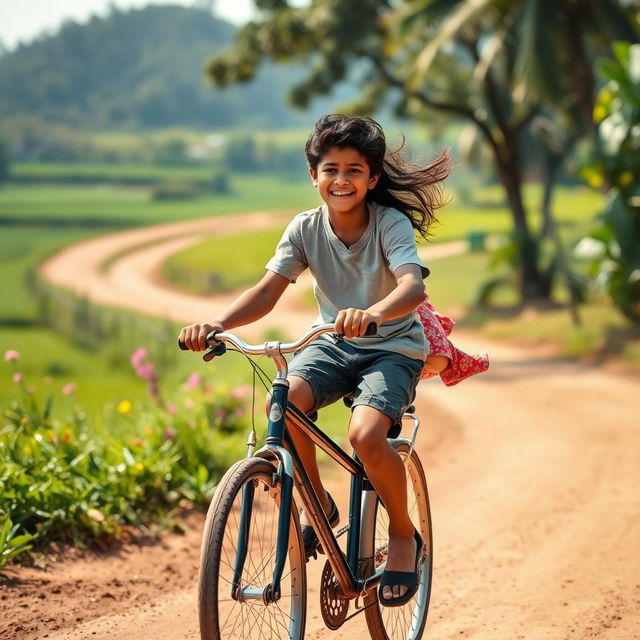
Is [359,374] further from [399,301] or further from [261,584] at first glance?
[261,584]

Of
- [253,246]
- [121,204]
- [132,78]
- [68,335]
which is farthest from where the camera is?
[132,78]

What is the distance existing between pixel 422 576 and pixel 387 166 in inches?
66.4

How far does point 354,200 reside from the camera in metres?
3.76

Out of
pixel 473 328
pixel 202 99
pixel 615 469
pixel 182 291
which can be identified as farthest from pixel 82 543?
pixel 202 99

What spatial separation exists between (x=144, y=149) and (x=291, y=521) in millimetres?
50212

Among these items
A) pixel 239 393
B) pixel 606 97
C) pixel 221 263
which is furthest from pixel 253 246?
pixel 239 393

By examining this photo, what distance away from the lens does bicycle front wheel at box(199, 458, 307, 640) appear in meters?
3.08

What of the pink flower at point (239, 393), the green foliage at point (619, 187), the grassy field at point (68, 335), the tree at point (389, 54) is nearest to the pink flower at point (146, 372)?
the grassy field at point (68, 335)

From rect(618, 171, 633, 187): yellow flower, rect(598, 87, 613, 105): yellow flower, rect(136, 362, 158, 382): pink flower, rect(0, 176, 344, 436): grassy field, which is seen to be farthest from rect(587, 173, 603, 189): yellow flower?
rect(136, 362, 158, 382): pink flower

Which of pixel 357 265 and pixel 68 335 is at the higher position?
pixel 357 265

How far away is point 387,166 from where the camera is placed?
13.1 ft

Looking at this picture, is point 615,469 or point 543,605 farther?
point 615,469

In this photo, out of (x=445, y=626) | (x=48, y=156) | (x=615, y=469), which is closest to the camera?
(x=445, y=626)

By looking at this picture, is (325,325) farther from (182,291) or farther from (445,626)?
(182,291)
